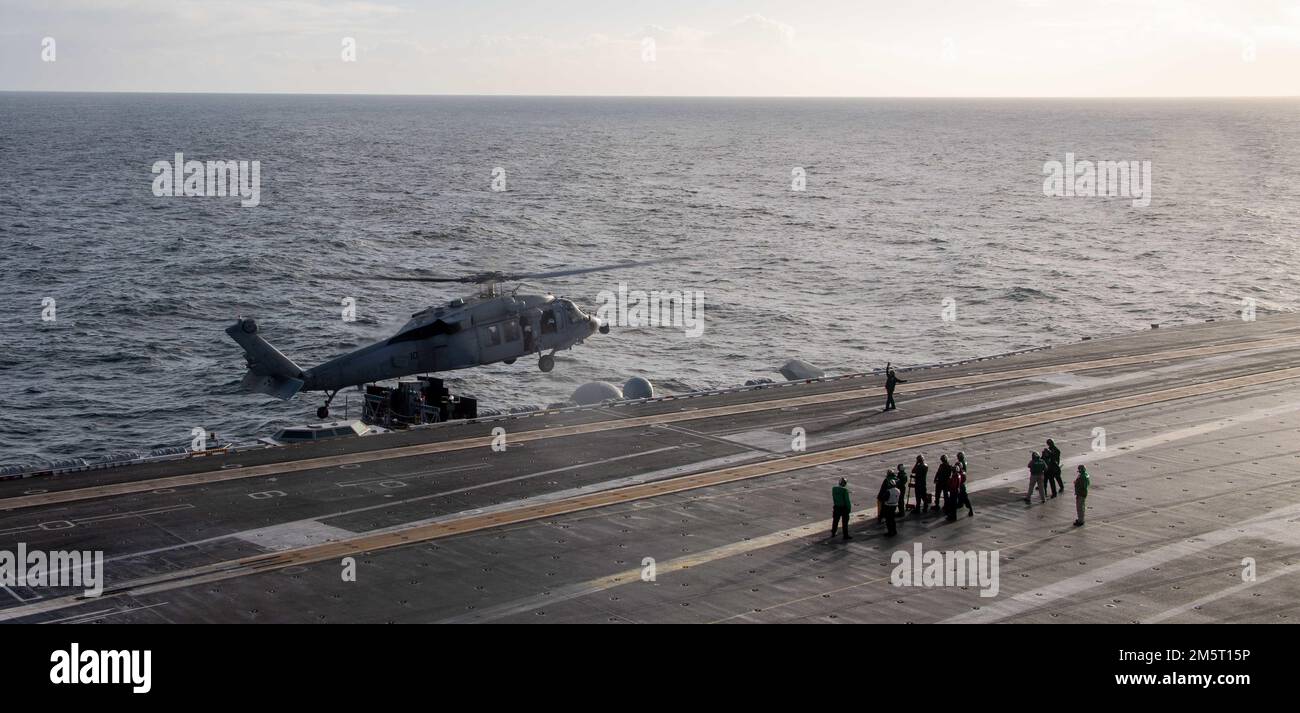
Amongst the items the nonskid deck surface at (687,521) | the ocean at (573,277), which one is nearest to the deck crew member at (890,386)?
the nonskid deck surface at (687,521)

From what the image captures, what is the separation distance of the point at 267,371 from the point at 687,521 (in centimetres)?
1705

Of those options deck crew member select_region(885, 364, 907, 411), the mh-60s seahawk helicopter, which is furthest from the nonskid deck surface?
the mh-60s seahawk helicopter

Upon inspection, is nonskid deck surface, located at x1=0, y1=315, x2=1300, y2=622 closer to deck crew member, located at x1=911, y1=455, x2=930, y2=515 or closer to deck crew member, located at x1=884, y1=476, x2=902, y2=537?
deck crew member, located at x1=884, y1=476, x2=902, y2=537

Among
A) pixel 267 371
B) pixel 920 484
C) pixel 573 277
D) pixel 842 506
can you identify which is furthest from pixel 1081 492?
pixel 573 277

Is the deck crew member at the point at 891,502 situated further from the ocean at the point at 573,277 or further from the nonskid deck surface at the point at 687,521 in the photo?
the ocean at the point at 573,277

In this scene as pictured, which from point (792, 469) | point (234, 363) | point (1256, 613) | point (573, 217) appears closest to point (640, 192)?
point (573, 217)

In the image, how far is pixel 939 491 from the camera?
32938 millimetres

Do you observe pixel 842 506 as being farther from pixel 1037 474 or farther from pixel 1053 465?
pixel 1053 465

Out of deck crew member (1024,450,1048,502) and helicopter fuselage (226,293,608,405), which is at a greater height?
helicopter fuselage (226,293,608,405)

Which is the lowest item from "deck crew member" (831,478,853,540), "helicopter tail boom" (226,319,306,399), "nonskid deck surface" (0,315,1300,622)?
"nonskid deck surface" (0,315,1300,622)

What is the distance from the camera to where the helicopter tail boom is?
40500 mm

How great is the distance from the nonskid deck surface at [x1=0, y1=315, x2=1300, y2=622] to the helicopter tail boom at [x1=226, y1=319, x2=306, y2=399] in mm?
2706

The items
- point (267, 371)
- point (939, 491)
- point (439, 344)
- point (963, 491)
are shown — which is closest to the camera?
point (963, 491)

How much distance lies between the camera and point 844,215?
146250 millimetres
